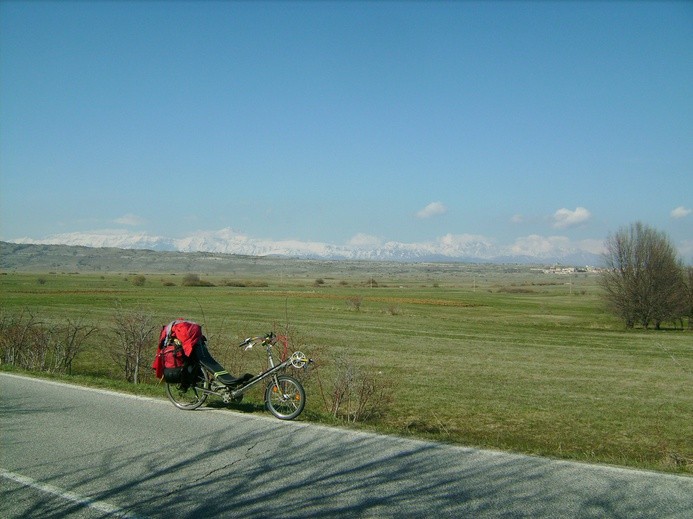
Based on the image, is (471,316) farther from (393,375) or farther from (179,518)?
(179,518)

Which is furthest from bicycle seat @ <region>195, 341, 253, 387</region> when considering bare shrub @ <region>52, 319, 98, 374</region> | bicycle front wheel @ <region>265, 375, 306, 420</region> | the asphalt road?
bare shrub @ <region>52, 319, 98, 374</region>

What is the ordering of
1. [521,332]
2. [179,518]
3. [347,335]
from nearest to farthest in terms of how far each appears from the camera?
[179,518] → [347,335] → [521,332]

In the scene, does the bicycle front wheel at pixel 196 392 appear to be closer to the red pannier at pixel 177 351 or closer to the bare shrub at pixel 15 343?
the red pannier at pixel 177 351

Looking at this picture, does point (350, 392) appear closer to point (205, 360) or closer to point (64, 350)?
point (205, 360)

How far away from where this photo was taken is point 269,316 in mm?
43094

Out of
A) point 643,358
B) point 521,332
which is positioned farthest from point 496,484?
point 521,332

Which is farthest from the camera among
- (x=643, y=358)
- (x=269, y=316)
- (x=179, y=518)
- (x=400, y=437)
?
(x=269, y=316)

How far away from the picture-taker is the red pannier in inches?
371

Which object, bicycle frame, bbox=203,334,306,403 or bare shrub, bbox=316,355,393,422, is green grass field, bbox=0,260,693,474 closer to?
bare shrub, bbox=316,355,393,422

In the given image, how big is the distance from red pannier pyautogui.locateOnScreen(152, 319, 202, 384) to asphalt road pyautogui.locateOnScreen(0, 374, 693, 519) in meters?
1.03

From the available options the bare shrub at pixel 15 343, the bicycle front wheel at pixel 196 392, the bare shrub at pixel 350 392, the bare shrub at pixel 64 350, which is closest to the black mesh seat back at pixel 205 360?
the bicycle front wheel at pixel 196 392

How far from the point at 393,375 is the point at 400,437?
11.8m

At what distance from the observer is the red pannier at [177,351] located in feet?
30.9

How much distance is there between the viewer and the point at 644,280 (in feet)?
177
